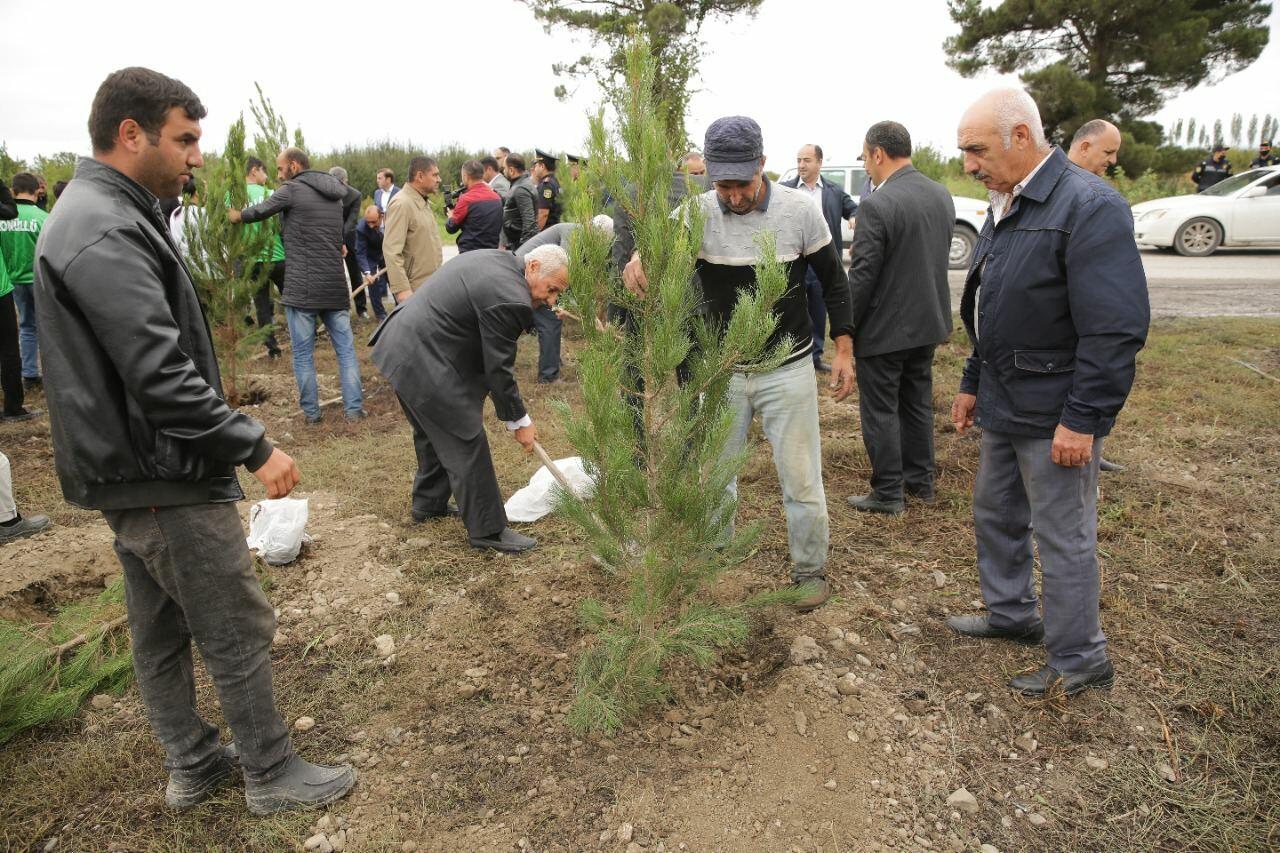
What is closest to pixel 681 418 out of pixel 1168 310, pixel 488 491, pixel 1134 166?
pixel 488 491

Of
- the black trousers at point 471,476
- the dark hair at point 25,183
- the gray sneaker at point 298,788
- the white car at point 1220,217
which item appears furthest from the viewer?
the white car at point 1220,217

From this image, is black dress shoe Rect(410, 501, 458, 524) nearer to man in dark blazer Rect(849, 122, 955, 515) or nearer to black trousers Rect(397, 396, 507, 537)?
black trousers Rect(397, 396, 507, 537)

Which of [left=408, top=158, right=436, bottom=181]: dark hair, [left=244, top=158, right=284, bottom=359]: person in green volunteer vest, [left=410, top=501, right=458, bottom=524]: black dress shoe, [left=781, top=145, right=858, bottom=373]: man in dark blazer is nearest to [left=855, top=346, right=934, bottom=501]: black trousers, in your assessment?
[left=781, top=145, right=858, bottom=373]: man in dark blazer

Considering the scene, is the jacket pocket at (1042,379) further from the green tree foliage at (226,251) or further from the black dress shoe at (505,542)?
the green tree foliage at (226,251)

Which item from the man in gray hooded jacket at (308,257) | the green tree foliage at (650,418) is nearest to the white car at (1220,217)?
the man in gray hooded jacket at (308,257)

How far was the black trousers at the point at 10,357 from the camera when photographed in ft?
19.2

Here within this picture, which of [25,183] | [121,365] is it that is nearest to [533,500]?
[121,365]

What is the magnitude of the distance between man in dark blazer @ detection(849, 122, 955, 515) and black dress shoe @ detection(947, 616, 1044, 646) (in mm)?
1138

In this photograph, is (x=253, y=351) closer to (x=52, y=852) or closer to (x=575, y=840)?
(x=52, y=852)

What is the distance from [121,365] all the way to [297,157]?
4812 millimetres

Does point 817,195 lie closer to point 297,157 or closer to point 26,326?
point 297,157

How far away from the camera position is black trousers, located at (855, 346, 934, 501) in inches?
161

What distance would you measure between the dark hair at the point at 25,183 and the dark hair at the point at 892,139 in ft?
22.2

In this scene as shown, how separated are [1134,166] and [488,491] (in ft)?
65.3
